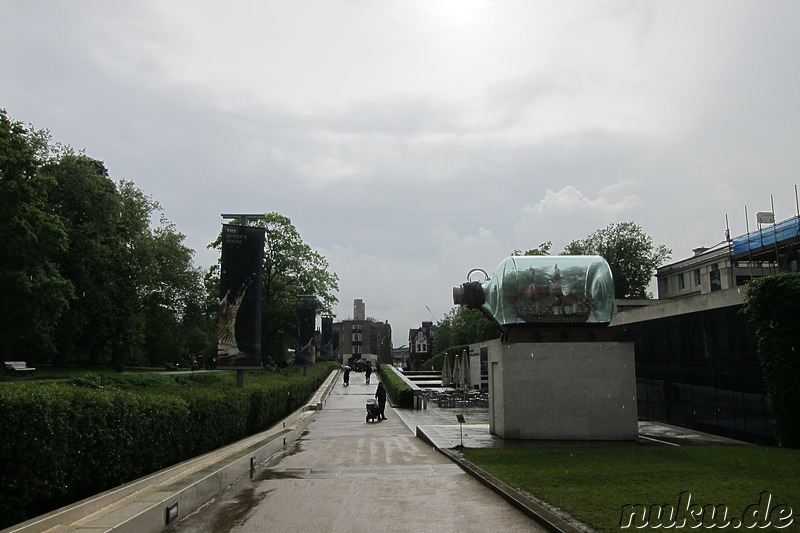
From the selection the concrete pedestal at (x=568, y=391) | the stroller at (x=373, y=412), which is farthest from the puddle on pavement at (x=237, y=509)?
the stroller at (x=373, y=412)

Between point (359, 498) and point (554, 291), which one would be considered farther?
point (554, 291)

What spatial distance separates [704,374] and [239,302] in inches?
548

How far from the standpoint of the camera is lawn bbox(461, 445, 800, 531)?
772 centimetres

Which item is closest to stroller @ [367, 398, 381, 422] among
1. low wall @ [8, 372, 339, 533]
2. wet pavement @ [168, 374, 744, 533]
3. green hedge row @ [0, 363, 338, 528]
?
wet pavement @ [168, 374, 744, 533]

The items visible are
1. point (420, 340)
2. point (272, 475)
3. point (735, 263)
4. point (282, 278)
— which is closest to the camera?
point (272, 475)

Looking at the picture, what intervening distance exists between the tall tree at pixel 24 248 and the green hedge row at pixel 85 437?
20.3 metres

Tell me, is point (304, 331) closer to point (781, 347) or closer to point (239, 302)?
point (239, 302)

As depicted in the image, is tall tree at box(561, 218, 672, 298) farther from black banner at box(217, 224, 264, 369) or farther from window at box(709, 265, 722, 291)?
black banner at box(217, 224, 264, 369)

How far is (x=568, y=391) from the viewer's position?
17.0 metres

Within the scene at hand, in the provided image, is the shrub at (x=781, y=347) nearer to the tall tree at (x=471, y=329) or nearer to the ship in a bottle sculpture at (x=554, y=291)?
the ship in a bottle sculpture at (x=554, y=291)

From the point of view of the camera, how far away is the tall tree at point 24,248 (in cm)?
3159

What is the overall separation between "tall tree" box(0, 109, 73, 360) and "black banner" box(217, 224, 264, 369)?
1639 centimetres

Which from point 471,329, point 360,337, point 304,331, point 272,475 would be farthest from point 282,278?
point 360,337

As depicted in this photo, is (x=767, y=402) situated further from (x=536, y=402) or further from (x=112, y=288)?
(x=112, y=288)
